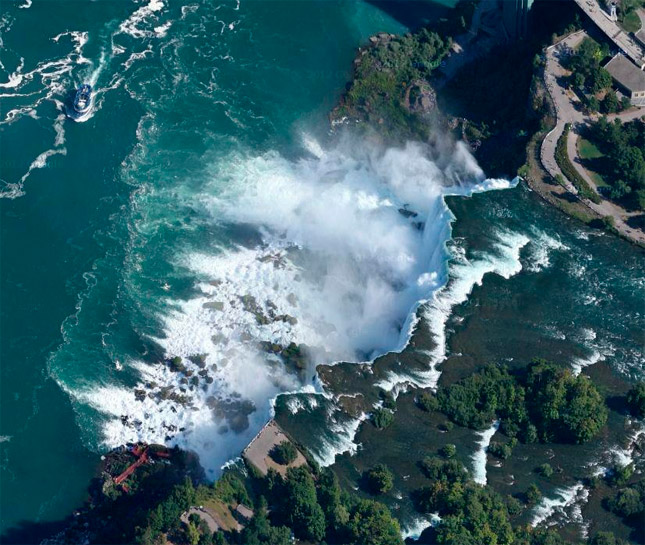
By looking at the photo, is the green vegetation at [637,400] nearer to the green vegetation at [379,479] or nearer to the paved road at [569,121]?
the paved road at [569,121]

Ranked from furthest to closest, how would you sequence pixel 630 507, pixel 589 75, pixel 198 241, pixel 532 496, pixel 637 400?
pixel 589 75, pixel 198 241, pixel 637 400, pixel 532 496, pixel 630 507

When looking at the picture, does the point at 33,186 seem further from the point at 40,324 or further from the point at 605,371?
the point at 605,371

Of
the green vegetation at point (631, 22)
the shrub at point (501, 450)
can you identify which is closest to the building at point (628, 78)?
the green vegetation at point (631, 22)

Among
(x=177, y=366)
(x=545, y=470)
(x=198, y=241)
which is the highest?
(x=198, y=241)

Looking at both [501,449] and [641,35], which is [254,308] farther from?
[641,35]

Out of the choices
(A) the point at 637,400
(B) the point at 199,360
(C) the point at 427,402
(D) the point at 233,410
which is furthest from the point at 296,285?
(A) the point at 637,400

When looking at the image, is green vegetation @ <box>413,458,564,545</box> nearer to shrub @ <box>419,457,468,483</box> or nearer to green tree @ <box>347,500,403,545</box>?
shrub @ <box>419,457,468,483</box>
